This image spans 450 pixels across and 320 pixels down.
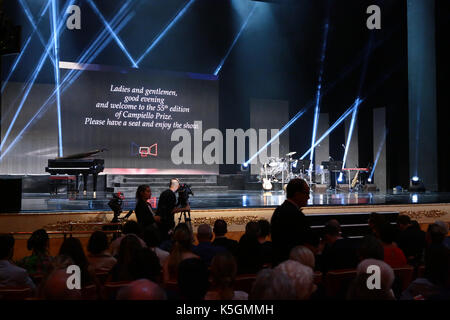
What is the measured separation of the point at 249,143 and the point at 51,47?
6.59 m

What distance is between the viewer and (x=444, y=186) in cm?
1157

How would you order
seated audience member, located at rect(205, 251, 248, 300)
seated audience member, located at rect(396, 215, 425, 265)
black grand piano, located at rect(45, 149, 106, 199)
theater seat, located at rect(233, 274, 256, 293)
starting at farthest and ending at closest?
1. black grand piano, located at rect(45, 149, 106, 199)
2. seated audience member, located at rect(396, 215, 425, 265)
3. theater seat, located at rect(233, 274, 256, 293)
4. seated audience member, located at rect(205, 251, 248, 300)

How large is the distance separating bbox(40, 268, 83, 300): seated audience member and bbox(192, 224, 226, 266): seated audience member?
113 cm

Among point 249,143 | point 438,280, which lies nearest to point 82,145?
point 249,143

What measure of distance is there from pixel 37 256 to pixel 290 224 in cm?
193

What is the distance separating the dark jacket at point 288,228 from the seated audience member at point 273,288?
3.15ft

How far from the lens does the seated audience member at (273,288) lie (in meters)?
1.69

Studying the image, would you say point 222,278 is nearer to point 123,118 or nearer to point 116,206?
point 116,206

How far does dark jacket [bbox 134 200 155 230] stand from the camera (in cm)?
468

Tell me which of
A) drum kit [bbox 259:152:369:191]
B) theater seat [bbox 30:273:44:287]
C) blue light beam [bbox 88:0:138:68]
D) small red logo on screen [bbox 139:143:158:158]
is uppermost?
blue light beam [bbox 88:0:138:68]

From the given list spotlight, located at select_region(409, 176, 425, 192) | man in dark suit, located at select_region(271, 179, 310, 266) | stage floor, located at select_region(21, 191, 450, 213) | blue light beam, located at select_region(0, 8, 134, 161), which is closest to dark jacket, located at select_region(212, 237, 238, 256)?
man in dark suit, located at select_region(271, 179, 310, 266)

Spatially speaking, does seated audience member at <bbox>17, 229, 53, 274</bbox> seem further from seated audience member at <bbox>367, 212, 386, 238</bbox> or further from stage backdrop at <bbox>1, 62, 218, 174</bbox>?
stage backdrop at <bbox>1, 62, 218, 174</bbox>

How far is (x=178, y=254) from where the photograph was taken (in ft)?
8.90
